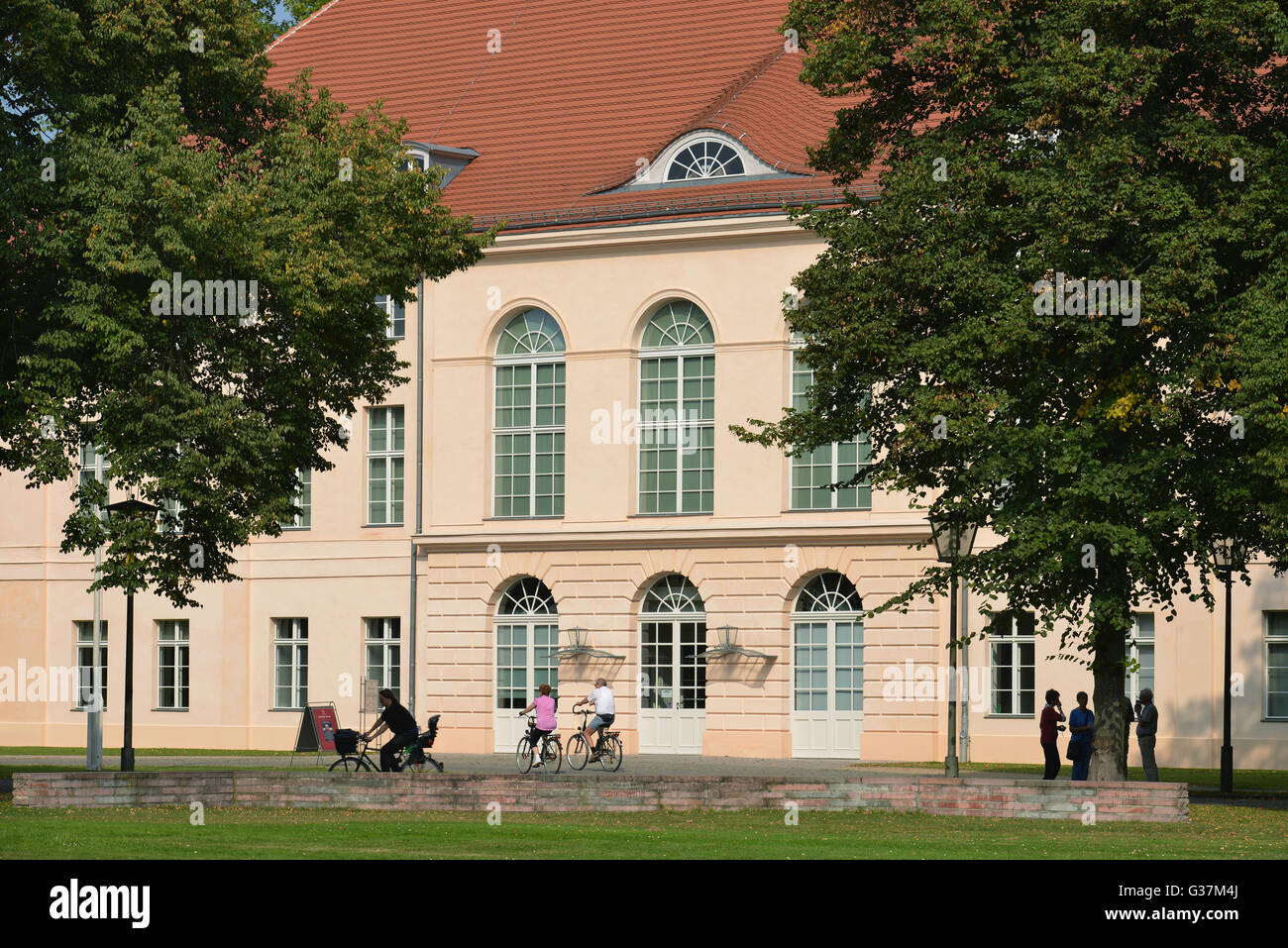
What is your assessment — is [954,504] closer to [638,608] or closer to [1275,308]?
[1275,308]

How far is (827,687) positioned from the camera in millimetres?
43062

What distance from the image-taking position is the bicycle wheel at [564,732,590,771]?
37022 millimetres

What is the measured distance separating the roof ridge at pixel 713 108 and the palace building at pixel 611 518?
0.09m

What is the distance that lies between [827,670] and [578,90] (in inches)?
565

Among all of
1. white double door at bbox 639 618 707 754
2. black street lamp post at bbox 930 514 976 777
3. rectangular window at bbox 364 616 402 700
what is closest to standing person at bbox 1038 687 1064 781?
black street lamp post at bbox 930 514 976 777

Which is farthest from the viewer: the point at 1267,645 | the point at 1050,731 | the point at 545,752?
the point at 1267,645

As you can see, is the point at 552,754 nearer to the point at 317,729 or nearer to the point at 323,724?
the point at 323,724

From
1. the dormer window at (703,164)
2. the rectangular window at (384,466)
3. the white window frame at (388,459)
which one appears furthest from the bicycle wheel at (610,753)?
the dormer window at (703,164)

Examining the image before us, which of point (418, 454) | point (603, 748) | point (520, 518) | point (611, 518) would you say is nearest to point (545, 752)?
point (603, 748)

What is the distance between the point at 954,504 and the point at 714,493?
17003 mm

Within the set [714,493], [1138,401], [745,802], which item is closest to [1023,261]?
[1138,401]

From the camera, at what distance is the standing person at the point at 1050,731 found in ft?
103

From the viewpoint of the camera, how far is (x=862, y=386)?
28000mm

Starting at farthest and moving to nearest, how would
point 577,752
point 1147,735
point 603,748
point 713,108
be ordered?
point 713,108 < point 577,752 < point 603,748 < point 1147,735
